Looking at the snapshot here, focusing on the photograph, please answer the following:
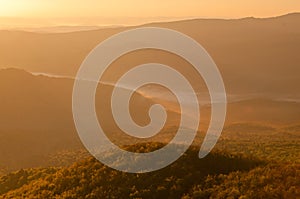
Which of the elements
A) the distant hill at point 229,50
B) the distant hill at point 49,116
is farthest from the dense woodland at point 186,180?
the distant hill at point 229,50

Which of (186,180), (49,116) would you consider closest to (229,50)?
(49,116)

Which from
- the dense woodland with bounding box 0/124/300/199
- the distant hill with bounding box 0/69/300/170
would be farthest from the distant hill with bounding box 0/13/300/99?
the dense woodland with bounding box 0/124/300/199

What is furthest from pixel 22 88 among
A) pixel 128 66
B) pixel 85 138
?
pixel 128 66

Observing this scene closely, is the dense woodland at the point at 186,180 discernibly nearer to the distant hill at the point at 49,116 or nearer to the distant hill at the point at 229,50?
the distant hill at the point at 49,116

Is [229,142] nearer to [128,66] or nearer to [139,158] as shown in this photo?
[139,158]

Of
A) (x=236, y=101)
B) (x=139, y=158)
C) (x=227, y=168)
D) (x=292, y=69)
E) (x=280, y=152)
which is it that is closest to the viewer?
(x=227, y=168)

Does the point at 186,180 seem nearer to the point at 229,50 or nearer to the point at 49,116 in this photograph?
the point at 49,116

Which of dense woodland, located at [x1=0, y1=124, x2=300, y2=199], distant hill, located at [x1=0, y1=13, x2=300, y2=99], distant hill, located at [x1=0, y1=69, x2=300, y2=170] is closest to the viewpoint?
dense woodland, located at [x1=0, y1=124, x2=300, y2=199]

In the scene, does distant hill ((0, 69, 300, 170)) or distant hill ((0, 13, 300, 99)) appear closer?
distant hill ((0, 69, 300, 170))

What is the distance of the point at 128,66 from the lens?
93.8m

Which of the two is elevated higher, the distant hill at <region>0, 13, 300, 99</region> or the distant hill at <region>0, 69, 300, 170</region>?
the distant hill at <region>0, 13, 300, 99</region>

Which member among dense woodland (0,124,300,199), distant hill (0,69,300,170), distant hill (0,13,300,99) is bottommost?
dense woodland (0,124,300,199)

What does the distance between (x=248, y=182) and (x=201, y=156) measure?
2.70 metres

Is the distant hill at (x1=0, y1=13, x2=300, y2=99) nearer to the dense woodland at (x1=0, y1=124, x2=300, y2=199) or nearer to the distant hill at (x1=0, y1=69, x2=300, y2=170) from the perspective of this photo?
the distant hill at (x1=0, y1=69, x2=300, y2=170)
